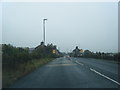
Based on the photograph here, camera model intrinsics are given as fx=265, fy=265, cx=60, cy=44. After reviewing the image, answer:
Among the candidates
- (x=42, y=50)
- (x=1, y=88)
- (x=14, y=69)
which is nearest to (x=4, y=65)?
(x=14, y=69)

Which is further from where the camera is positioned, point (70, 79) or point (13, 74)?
point (13, 74)

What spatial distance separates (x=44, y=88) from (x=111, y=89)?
295 centimetres

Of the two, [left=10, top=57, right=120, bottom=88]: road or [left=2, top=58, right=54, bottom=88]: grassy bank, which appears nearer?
[left=10, top=57, right=120, bottom=88]: road

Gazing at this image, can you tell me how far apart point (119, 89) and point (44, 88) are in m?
3.30

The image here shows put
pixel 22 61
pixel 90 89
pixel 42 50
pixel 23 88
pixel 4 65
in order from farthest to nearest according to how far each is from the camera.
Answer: pixel 42 50, pixel 22 61, pixel 4 65, pixel 23 88, pixel 90 89

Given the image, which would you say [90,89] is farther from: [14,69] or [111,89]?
[14,69]

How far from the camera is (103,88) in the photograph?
38.1ft

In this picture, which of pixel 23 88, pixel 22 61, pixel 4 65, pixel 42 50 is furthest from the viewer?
pixel 42 50

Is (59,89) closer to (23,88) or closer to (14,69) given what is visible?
(23,88)

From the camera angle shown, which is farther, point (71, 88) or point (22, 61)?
point (22, 61)

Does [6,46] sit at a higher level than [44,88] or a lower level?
higher

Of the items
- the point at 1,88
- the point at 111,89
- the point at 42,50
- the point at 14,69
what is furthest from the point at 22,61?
the point at 42,50

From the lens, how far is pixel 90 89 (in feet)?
36.8

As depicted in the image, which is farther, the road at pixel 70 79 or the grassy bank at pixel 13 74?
the grassy bank at pixel 13 74
